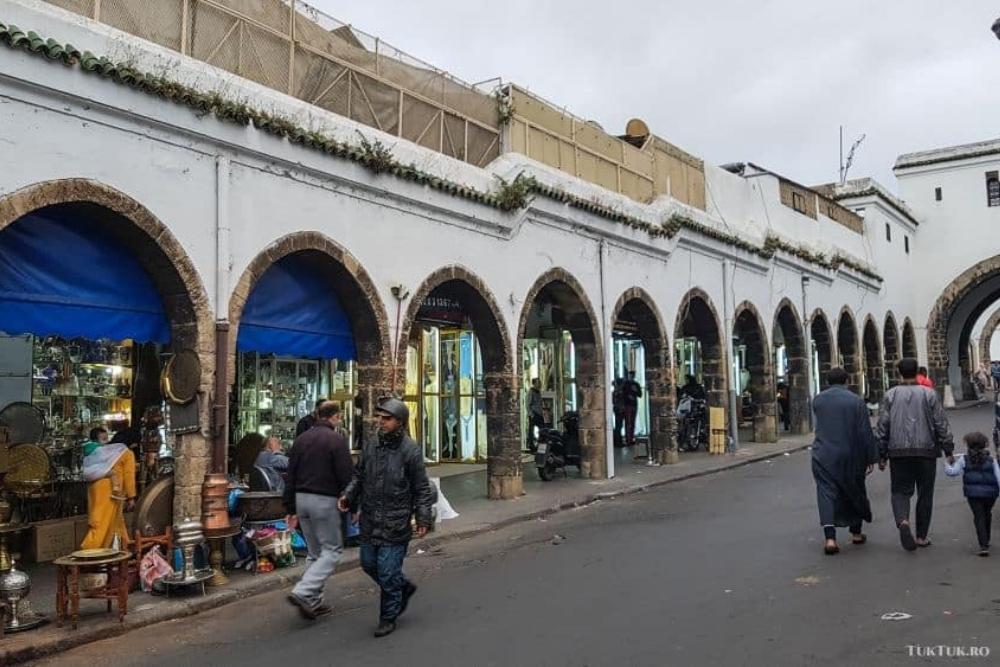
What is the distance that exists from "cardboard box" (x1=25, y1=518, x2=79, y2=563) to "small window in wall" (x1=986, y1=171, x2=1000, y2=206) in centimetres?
3160

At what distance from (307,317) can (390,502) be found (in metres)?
4.41

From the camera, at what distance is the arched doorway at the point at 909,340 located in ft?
103

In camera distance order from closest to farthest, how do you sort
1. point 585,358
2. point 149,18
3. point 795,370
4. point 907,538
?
point 907,538
point 149,18
point 585,358
point 795,370

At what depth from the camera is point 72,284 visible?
7293mm

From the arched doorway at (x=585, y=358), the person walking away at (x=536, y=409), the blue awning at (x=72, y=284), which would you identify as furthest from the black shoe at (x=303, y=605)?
the person walking away at (x=536, y=409)

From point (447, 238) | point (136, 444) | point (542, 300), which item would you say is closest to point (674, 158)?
point (542, 300)

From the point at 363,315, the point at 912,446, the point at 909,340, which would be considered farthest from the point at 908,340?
the point at 363,315

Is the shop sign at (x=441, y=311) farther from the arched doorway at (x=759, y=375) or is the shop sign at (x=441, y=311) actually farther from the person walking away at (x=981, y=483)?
the person walking away at (x=981, y=483)

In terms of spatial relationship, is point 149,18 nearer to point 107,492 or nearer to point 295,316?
point 295,316

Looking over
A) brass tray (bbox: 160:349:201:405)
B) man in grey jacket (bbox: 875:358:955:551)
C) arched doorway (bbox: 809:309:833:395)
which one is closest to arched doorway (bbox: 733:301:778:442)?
arched doorway (bbox: 809:309:833:395)

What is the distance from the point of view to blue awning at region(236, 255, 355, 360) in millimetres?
8977

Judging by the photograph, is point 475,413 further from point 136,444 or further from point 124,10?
point 124,10

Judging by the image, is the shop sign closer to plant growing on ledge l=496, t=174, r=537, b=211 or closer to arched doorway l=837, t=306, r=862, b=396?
plant growing on ledge l=496, t=174, r=537, b=211

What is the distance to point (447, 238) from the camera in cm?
1116
